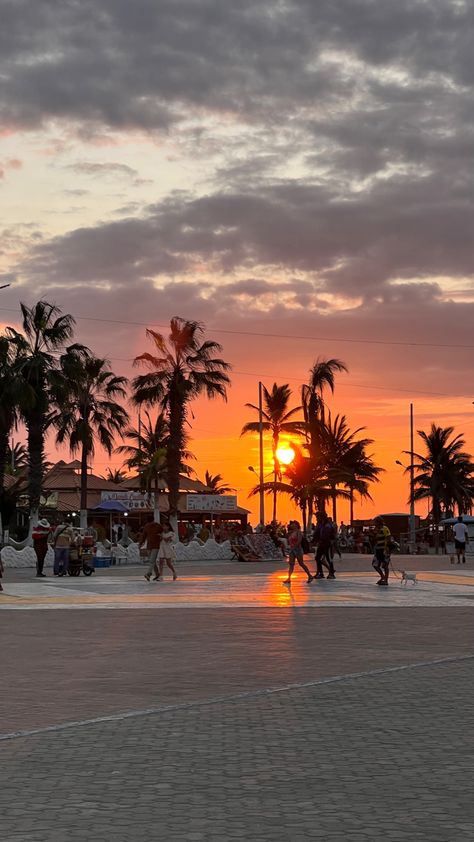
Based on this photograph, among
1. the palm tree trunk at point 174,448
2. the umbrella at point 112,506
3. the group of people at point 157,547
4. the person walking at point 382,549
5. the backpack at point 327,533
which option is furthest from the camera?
the umbrella at point 112,506

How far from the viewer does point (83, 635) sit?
1648cm

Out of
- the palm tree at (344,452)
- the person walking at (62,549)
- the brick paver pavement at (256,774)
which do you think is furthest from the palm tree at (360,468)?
the brick paver pavement at (256,774)

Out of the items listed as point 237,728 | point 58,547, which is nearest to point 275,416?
point 58,547

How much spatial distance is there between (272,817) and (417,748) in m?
2.22

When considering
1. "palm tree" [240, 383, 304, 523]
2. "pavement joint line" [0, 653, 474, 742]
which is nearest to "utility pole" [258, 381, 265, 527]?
"palm tree" [240, 383, 304, 523]

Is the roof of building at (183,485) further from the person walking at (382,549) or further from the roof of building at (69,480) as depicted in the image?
the person walking at (382,549)

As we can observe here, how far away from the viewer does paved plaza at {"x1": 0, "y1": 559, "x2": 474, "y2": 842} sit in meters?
6.09

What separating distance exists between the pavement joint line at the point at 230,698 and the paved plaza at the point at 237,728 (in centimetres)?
3

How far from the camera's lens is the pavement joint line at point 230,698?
8.87 metres

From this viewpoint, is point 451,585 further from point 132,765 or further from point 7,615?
point 132,765

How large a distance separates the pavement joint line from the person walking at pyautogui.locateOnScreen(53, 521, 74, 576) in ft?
76.4

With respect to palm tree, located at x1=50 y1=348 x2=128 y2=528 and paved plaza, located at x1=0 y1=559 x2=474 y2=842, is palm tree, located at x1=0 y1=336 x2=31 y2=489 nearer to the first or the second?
palm tree, located at x1=50 y1=348 x2=128 y2=528

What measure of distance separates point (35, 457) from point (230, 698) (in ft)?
133

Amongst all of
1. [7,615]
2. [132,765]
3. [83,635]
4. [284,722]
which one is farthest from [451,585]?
[132,765]
